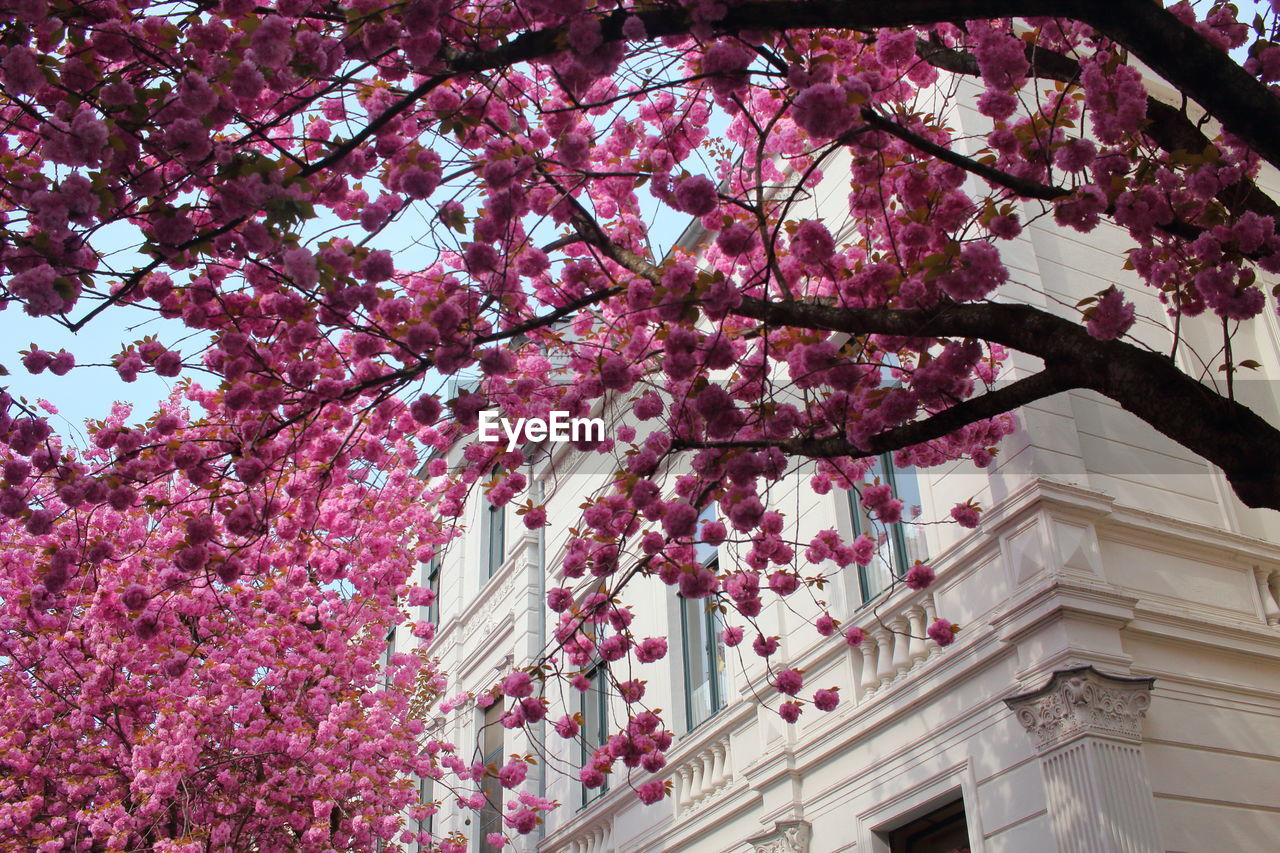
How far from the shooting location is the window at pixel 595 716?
13.6 meters

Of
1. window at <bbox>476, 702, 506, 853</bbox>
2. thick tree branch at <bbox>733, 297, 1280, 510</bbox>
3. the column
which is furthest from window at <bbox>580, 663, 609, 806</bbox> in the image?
thick tree branch at <bbox>733, 297, 1280, 510</bbox>

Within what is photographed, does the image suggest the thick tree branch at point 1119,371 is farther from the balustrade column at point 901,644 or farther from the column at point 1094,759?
the balustrade column at point 901,644

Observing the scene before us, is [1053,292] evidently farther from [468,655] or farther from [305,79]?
[468,655]

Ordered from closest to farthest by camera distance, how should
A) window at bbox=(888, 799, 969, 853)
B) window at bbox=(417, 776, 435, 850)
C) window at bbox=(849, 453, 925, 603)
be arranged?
window at bbox=(888, 799, 969, 853) < window at bbox=(849, 453, 925, 603) < window at bbox=(417, 776, 435, 850)

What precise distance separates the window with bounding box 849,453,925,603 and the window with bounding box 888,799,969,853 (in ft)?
5.30

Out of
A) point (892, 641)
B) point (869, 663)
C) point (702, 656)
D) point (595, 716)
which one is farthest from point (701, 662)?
point (892, 641)

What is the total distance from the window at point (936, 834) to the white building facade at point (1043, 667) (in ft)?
0.06

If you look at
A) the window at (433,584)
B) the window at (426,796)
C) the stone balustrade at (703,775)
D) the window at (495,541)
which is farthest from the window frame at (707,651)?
the window at (433,584)

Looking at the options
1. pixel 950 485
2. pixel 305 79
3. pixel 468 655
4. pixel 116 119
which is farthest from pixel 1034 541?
pixel 468 655

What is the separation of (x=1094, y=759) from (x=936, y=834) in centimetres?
196

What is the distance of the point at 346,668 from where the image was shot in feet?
40.8
